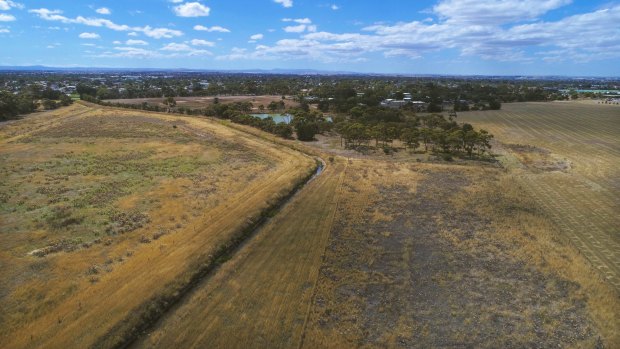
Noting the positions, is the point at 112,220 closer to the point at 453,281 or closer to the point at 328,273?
the point at 328,273

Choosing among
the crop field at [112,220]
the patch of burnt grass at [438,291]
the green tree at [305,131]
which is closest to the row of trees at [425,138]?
the green tree at [305,131]

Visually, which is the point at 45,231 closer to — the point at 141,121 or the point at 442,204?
the point at 442,204

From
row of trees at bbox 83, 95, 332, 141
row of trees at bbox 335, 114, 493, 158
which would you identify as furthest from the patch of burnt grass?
row of trees at bbox 83, 95, 332, 141

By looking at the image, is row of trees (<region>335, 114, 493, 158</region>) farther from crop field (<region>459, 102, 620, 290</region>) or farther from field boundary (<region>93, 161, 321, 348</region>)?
field boundary (<region>93, 161, 321, 348</region>)

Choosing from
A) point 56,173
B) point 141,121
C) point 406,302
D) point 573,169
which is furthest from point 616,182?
point 141,121

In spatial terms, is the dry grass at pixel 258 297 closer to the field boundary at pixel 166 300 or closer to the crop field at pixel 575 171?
the field boundary at pixel 166 300

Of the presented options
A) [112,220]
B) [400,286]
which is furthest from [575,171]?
[112,220]
